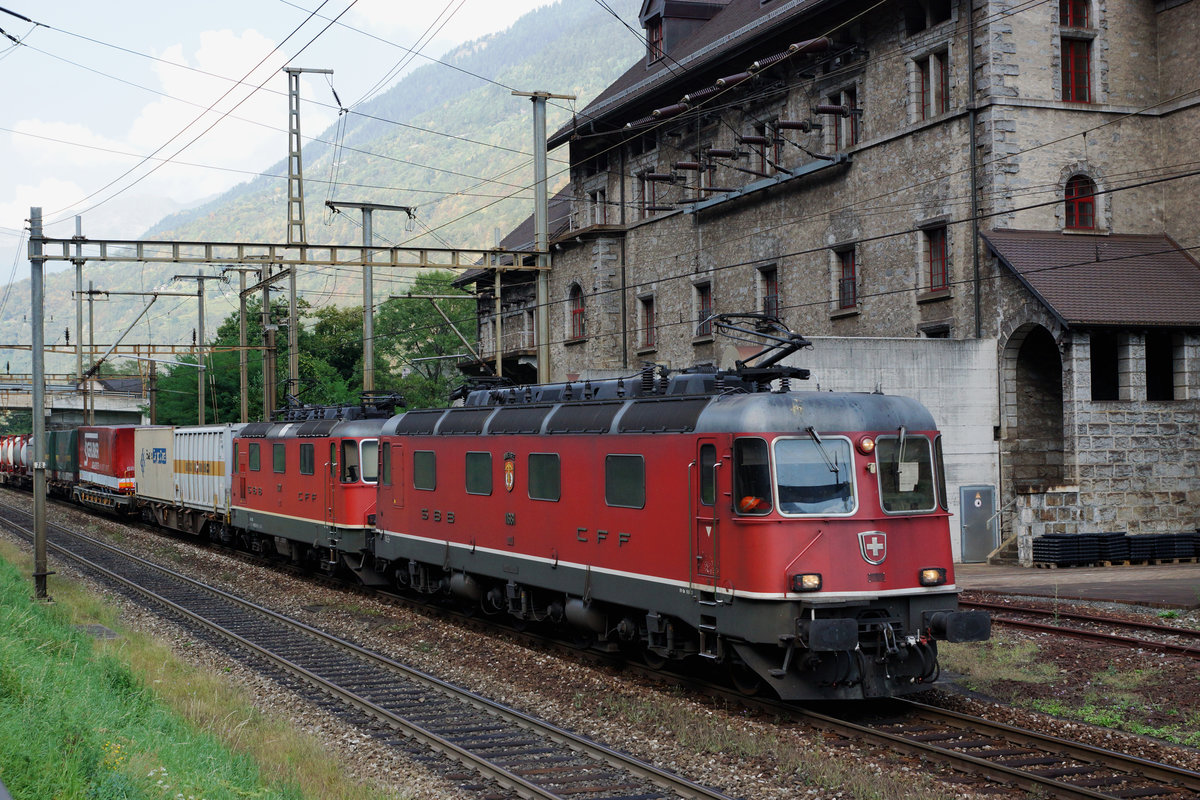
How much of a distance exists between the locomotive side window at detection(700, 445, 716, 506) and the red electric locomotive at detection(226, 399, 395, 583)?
11.9 metres

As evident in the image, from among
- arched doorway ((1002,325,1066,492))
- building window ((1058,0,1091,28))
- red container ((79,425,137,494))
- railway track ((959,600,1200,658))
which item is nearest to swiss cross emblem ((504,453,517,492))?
railway track ((959,600,1200,658))

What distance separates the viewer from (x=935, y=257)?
28.9 metres

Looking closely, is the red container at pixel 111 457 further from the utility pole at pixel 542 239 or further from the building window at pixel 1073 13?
the building window at pixel 1073 13

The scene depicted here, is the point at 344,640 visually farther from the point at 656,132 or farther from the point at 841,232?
the point at 656,132

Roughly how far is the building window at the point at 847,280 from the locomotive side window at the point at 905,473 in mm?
19393

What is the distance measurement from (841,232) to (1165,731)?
71.2 ft

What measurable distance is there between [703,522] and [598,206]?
33869 mm

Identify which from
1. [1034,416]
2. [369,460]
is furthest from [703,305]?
→ [369,460]

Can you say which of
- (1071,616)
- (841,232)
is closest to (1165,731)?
(1071,616)

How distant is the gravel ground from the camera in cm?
980

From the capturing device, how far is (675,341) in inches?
1549

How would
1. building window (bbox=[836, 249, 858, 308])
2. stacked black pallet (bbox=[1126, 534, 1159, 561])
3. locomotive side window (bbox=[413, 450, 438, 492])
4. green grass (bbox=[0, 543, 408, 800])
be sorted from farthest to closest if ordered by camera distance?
1. building window (bbox=[836, 249, 858, 308])
2. stacked black pallet (bbox=[1126, 534, 1159, 561])
3. locomotive side window (bbox=[413, 450, 438, 492])
4. green grass (bbox=[0, 543, 408, 800])

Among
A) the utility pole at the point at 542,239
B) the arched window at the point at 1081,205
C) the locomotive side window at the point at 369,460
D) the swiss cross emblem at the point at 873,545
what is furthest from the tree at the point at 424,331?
the swiss cross emblem at the point at 873,545

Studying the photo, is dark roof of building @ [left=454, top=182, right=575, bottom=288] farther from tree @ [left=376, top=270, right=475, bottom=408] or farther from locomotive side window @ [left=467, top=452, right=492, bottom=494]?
locomotive side window @ [left=467, top=452, right=492, bottom=494]
